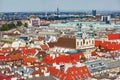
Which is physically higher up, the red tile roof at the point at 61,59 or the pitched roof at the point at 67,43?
the red tile roof at the point at 61,59

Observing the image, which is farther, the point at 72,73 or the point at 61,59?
the point at 61,59

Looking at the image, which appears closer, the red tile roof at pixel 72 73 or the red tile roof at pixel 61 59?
the red tile roof at pixel 72 73

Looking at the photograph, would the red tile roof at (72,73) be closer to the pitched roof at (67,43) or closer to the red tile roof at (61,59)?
the red tile roof at (61,59)

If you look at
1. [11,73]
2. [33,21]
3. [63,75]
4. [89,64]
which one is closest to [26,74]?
[11,73]

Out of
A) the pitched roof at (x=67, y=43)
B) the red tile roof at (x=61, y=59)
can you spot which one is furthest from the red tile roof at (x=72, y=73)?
the pitched roof at (x=67, y=43)

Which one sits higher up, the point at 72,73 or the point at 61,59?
the point at 72,73

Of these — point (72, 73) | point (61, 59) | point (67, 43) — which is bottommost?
point (67, 43)

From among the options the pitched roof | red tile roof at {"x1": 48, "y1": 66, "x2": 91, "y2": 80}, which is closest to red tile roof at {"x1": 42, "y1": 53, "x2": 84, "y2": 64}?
red tile roof at {"x1": 48, "y1": 66, "x2": 91, "y2": 80}

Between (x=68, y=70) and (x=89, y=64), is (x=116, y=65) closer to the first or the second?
(x=89, y=64)

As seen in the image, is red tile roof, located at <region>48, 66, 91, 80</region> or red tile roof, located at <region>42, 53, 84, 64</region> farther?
red tile roof, located at <region>42, 53, 84, 64</region>

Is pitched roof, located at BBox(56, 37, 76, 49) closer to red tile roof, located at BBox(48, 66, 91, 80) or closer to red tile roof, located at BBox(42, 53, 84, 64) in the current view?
red tile roof, located at BBox(42, 53, 84, 64)

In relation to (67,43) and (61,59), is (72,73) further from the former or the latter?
(67,43)

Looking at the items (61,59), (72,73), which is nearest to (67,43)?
(61,59)
